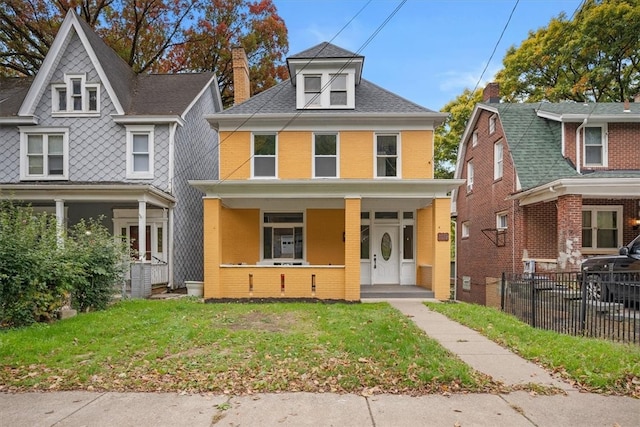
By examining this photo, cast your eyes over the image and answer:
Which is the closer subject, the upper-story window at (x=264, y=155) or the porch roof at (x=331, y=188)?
the porch roof at (x=331, y=188)

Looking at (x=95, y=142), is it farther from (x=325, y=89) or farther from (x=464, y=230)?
(x=464, y=230)

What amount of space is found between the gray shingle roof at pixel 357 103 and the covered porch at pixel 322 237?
10.2 feet

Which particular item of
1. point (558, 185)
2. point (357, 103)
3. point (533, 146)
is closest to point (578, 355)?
point (558, 185)

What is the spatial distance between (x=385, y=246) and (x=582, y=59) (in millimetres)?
18719

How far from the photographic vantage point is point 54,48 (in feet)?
53.2

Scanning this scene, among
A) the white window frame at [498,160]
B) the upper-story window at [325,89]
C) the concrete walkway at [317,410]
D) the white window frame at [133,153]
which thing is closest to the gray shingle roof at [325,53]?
the upper-story window at [325,89]

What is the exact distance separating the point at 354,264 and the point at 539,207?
7.76m

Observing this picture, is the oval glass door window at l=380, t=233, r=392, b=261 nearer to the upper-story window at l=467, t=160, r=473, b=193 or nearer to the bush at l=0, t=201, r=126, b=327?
the upper-story window at l=467, t=160, r=473, b=193

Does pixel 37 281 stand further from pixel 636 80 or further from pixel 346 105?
pixel 636 80

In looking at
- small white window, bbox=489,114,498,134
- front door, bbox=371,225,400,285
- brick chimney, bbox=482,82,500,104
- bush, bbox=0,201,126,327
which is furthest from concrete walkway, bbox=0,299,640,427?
brick chimney, bbox=482,82,500,104

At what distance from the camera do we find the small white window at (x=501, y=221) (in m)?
17.0

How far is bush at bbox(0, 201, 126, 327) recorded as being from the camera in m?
8.34

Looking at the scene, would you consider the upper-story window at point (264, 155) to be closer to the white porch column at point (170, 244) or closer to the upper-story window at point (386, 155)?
the upper-story window at point (386, 155)

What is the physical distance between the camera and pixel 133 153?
53.0ft
